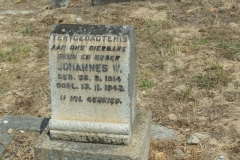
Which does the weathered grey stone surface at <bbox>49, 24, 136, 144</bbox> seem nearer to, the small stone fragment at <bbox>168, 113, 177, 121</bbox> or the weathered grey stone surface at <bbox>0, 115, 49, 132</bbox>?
the weathered grey stone surface at <bbox>0, 115, 49, 132</bbox>

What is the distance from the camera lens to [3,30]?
7066 millimetres

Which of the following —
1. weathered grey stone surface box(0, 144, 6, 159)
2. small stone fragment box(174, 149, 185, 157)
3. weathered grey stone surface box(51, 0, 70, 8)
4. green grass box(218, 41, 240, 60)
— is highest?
weathered grey stone surface box(51, 0, 70, 8)

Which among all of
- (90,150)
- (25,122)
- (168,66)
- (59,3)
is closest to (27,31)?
(59,3)

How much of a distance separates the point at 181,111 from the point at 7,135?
1749 mm

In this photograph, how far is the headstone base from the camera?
3043 millimetres

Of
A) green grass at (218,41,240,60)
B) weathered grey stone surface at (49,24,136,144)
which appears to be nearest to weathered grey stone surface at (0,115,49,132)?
weathered grey stone surface at (49,24,136,144)

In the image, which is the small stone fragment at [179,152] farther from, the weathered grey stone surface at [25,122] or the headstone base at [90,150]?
the weathered grey stone surface at [25,122]

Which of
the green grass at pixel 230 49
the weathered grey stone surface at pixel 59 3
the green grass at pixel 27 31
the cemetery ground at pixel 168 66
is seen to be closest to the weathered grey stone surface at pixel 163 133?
the cemetery ground at pixel 168 66

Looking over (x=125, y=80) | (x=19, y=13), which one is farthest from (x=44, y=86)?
(x=19, y=13)

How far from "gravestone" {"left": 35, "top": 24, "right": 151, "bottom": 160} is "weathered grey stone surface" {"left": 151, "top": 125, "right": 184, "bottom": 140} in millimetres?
735

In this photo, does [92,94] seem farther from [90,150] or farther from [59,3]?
[59,3]

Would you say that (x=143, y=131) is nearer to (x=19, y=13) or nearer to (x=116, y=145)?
(x=116, y=145)

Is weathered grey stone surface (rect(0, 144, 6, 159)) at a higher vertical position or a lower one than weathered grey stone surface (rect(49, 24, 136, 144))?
lower

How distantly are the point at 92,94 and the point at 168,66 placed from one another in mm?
2453
